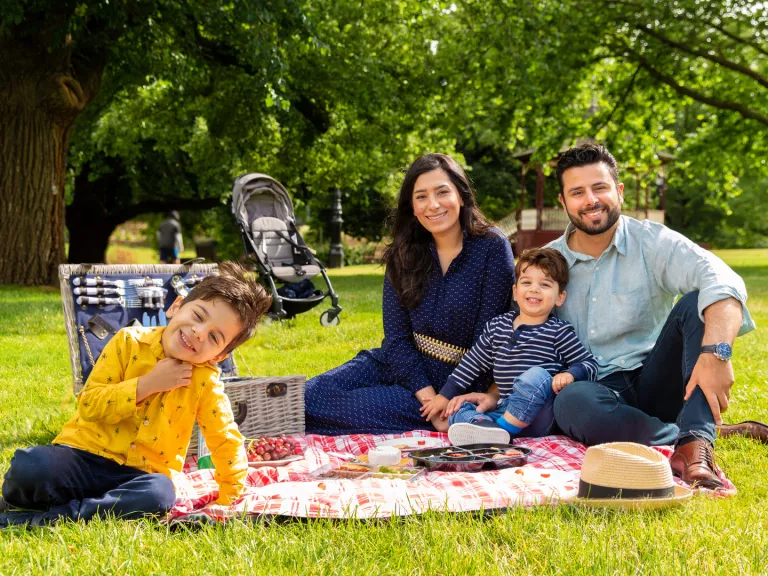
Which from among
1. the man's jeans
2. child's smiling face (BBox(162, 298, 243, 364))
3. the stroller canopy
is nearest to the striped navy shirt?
the man's jeans

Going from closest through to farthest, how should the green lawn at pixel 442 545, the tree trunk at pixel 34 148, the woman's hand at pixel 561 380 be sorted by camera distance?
the green lawn at pixel 442 545 < the woman's hand at pixel 561 380 < the tree trunk at pixel 34 148

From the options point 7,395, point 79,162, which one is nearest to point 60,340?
point 7,395

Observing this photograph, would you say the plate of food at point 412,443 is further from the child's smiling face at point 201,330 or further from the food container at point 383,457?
the child's smiling face at point 201,330

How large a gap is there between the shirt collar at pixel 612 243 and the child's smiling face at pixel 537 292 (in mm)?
193

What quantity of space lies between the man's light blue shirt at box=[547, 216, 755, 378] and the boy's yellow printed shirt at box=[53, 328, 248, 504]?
77.4 inches

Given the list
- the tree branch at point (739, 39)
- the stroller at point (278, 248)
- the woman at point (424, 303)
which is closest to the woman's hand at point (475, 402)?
the woman at point (424, 303)

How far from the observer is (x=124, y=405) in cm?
307

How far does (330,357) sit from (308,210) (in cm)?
2242

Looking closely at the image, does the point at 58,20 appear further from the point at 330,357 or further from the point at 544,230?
the point at 544,230

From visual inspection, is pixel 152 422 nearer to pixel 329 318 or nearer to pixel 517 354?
pixel 517 354

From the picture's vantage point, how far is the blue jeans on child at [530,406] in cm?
412

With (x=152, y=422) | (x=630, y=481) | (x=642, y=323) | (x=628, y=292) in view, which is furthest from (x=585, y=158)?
(x=152, y=422)

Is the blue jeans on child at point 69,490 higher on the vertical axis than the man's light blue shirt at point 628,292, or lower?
lower

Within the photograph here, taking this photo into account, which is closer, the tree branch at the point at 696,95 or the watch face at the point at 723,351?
the watch face at the point at 723,351
